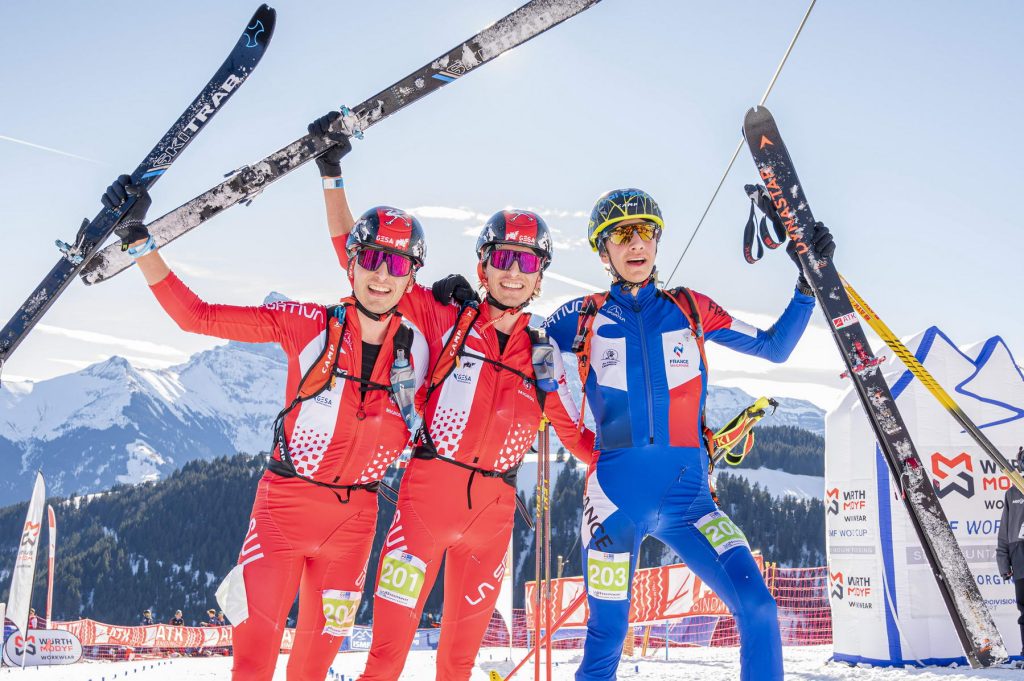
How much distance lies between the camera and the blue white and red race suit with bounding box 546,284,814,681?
430cm

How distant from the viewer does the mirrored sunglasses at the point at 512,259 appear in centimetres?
523

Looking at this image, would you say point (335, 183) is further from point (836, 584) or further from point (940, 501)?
point (836, 584)

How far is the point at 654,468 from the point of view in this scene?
15.4 feet

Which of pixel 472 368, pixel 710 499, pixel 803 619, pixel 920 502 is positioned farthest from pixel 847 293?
pixel 803 619

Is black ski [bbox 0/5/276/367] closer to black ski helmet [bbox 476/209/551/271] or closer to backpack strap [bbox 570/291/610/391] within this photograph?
black ski helmet [bbox 476/209/551/271]

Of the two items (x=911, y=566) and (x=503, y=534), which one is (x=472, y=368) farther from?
(x=911, y=566)

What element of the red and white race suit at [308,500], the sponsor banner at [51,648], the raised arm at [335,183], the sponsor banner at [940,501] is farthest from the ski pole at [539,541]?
the sponsor banner at [51,648]

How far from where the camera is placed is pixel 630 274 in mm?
5230

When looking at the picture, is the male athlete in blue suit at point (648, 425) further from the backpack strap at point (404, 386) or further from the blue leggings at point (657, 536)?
the backpack strap at point (404, 386)

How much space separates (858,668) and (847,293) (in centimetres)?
568

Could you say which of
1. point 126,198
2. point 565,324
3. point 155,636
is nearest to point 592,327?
point 565,324

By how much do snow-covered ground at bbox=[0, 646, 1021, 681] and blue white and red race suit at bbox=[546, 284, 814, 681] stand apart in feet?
12.9

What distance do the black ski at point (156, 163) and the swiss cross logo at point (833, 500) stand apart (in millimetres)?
8428

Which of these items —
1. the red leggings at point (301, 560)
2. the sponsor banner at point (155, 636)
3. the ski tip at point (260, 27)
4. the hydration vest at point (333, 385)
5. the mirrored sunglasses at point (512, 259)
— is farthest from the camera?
the sponsor banner at point (155, 636)
